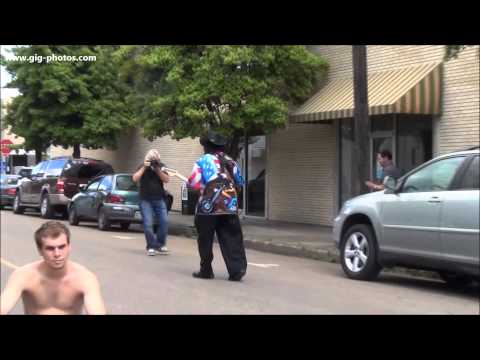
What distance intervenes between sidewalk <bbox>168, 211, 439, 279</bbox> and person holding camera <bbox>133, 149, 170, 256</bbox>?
8.42 feet

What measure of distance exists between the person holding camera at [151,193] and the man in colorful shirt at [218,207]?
251 centimetres

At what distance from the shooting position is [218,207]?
911 cm

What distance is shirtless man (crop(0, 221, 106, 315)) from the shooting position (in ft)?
11.8

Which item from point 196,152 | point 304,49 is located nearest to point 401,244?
point 304,49

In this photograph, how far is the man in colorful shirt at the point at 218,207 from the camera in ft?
29.9

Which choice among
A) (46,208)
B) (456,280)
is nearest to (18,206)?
(46,208)

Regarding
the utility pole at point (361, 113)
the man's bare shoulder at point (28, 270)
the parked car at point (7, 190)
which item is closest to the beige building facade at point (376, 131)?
the utility pole at point (361, 113)

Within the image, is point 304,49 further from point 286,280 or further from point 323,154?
point 286,280

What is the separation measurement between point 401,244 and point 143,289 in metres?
3.23

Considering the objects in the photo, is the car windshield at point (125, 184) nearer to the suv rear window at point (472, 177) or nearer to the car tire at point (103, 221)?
the car tire at point (103, 221)

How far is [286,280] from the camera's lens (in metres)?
9.59

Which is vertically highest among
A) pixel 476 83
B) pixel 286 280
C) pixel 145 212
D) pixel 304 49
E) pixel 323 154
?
pixel 304 49

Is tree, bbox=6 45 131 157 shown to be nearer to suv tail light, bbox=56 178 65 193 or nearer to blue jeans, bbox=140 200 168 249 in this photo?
suv tail light, bbox=56 178 65 193

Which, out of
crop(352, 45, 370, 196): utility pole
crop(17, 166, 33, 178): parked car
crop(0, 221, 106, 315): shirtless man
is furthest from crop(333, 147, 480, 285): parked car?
crop(17, 166, 33, 178): parked car
